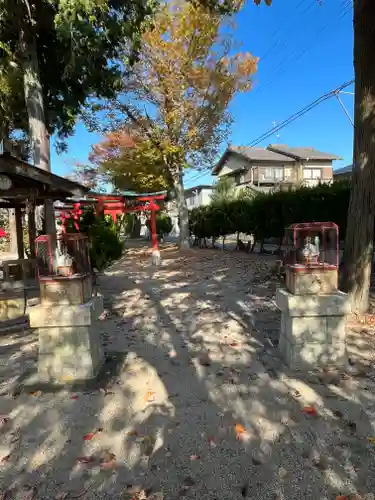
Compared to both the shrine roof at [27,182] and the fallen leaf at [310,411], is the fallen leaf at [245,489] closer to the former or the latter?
the fallen leaf at [310,411]

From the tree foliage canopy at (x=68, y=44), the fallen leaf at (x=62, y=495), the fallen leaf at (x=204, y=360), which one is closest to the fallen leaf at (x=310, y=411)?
the fallen leaf at (x=204, y=360)

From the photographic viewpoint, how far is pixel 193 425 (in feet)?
9.38

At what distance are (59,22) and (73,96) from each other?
3174mm

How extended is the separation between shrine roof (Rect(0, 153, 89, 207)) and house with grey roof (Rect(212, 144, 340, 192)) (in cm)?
2628

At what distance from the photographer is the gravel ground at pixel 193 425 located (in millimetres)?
2232

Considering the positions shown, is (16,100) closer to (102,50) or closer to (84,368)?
(102,50)

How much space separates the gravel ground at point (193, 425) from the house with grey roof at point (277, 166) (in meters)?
28.1

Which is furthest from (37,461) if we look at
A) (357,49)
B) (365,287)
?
(357,49)

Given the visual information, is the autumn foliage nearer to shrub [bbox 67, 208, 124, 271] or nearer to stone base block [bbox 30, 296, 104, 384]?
shrub [bbox 67, 208, 124, 271]

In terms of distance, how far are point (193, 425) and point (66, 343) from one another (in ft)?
4.91

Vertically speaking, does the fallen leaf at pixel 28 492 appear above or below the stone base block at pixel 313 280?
below

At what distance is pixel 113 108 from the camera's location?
1761cm

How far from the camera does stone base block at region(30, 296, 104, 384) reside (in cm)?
353

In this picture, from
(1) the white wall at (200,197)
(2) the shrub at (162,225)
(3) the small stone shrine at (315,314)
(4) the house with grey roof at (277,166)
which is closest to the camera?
(3) the small stone shrine at (315,314)
